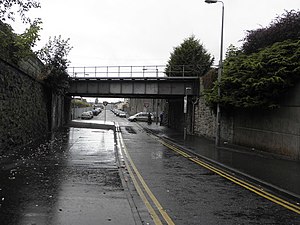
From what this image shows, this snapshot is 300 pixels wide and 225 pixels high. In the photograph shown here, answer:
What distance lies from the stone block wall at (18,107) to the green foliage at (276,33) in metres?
12.5

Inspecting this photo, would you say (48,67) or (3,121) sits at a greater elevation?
(48,67)

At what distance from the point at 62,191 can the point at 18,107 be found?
9536 millimetres

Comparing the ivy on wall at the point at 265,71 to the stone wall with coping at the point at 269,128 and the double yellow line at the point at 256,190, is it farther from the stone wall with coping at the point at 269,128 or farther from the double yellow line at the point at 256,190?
the double yellow line at the point at 256,190

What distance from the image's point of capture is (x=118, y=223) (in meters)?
5.68

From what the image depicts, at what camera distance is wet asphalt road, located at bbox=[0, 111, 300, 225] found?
6.05 meters

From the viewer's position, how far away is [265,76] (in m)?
15.3

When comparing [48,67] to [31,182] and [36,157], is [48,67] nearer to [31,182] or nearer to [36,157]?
[36,157]

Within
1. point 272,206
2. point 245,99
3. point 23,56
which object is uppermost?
point 23,56

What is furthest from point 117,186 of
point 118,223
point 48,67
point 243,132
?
point 48,67

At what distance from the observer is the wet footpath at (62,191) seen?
5.89 meters

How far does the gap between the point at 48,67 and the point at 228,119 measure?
45.3ft

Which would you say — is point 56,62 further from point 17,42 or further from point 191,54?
point 191,54

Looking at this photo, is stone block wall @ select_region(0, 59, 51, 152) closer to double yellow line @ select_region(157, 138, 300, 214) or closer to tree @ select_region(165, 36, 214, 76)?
double yellow line @ select_region(157, 138, 300, 214)

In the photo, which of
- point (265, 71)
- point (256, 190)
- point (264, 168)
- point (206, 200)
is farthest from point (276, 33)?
point (206, 200)
